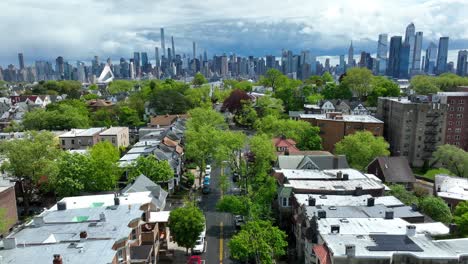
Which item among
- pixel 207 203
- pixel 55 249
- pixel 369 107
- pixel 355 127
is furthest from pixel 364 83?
pixel 55 249

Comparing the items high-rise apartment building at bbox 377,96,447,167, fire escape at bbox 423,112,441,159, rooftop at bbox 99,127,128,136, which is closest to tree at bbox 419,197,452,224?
high-rise apartment building at bbox 377,96,447,167

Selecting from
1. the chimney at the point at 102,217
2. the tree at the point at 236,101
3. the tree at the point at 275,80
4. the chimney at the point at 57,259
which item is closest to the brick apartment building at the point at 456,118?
the tree at the point at 236,101

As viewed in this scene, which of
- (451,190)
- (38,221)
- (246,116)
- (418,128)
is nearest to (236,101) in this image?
(246,116)

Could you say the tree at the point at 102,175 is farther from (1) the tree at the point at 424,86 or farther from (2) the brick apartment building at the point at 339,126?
(1) the tree at the point at 424,86

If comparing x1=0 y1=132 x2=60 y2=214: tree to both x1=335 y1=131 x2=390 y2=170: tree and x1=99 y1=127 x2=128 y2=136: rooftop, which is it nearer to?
x1=99 y1=127 x2=128 y2=136: rooftop

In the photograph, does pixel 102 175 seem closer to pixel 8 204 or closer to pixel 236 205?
pixel 8 204

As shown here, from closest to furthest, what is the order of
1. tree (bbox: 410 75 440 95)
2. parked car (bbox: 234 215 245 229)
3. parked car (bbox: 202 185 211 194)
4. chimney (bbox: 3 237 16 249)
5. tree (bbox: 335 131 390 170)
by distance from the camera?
chimney (bbox: 3 237 16 249), parked car (bbox: 234 215 245 229), parked car (bbox: 202 185 211 194), tree (bbox: 335 131 390 170), tree (bbox: 410 75 440 95)
